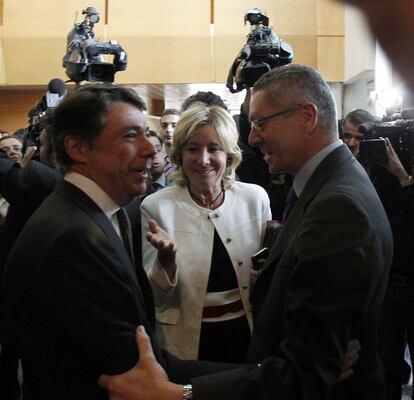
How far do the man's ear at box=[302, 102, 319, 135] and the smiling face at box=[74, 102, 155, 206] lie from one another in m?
0.38

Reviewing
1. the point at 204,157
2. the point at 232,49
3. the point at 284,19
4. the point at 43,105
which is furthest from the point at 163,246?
the point at 284,19

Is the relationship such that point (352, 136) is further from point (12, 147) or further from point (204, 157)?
point (12, 147)

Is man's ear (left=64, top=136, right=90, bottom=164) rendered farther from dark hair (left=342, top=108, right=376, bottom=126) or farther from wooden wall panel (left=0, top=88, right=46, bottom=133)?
wooden wall panel (left=0, top=88, right=46, bottom=133)

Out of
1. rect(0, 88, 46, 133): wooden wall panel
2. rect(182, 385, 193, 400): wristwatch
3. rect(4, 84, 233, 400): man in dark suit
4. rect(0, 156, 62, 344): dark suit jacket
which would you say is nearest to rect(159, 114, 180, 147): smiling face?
rect(0, 156, 62, 344): dark suit jacket

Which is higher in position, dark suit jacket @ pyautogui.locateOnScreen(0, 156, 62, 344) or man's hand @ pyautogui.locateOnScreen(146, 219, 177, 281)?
dark suit jacket @ pyautogui.locateOnScreen(0, 156, 62, 344)

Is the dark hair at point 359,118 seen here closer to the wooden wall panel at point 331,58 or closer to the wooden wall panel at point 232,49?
the wooden wall panel at point 331,58

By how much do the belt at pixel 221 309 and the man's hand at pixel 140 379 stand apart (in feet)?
2.12

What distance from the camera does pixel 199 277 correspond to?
5.55 feet

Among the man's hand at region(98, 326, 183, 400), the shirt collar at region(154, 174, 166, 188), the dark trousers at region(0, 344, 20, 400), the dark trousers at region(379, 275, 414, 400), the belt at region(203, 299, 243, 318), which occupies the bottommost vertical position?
the dark trousers at region(0, 344, 20, 400)

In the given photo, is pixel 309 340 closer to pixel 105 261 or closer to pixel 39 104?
pixel 105 261

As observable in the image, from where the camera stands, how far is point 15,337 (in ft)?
3.47

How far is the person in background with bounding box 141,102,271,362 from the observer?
1.68 m

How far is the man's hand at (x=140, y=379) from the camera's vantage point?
1027 millimetres

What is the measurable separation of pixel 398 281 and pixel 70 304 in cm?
166
